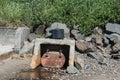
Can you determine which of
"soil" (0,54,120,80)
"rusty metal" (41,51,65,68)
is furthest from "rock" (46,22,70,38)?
"rusty metal" (41,51,65,68)

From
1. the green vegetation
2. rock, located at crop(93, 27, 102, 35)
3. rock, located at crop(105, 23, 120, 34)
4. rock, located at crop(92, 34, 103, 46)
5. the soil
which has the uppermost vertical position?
the green vegetation

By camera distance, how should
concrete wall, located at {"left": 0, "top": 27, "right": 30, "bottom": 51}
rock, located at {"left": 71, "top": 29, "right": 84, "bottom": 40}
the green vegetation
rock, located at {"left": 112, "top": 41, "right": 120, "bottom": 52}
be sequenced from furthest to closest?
the green vegetation → rock, located at {"left": 71, "top": 29, "right": 84, "bottom": 40} → concrete wall, located at {"left": 0, "top": 27, "right": 30, "bottom": 51} → rock, located at {"left": 112, "top": 41, "right": 120, "bottom": 52}

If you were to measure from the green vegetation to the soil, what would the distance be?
2.25m

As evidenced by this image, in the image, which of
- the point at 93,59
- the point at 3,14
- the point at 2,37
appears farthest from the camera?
the point at 3,14

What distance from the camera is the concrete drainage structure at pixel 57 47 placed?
35.9 ft

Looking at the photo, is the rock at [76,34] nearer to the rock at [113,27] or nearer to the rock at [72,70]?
the rock at [113,27]

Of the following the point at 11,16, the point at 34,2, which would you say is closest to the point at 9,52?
the point at 11,16

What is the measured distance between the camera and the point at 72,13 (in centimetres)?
1372

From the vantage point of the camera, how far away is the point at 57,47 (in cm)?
1140

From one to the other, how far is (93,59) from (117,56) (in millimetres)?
832

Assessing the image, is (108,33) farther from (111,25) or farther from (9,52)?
(9,52)

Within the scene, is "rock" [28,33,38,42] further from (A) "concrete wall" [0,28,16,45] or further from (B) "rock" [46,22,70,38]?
(A) "concrete wall" [0,28,16,45]

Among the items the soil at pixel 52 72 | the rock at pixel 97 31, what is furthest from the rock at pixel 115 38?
the soil at pixel 52 72

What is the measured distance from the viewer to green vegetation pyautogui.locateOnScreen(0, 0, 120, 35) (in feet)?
44.4
